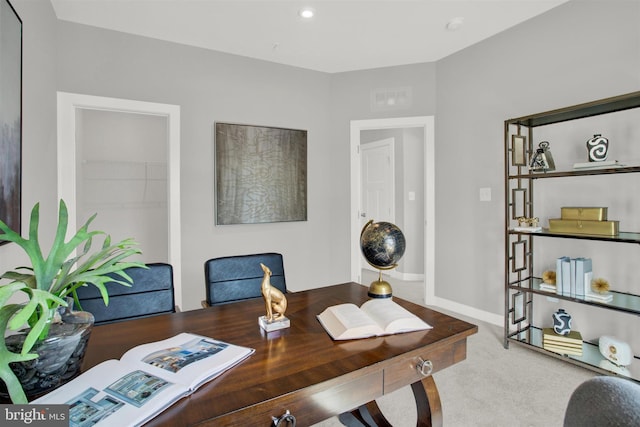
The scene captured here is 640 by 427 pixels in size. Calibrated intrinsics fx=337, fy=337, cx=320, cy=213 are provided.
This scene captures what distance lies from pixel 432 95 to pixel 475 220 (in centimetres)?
141

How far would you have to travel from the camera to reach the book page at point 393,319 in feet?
3.81

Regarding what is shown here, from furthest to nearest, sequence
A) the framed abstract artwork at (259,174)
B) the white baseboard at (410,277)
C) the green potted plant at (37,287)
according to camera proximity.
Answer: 1. the white baseboard at (410,277)
2. the framed abstract artwork at (259,174)
3. the green potted plant at (37,287)

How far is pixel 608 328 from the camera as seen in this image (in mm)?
2369

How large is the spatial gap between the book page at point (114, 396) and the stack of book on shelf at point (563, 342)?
261cm

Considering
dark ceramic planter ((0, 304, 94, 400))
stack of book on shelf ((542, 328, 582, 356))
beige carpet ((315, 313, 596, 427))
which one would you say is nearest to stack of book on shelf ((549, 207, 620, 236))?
stack of book on shelf ((542, 328, 582, 356))

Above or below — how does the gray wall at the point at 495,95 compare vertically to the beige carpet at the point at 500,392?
above

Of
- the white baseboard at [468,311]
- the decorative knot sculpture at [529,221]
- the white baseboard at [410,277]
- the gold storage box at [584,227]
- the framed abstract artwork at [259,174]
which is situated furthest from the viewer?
the white baseboard at [410,277]

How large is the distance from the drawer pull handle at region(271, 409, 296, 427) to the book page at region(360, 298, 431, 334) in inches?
17.6

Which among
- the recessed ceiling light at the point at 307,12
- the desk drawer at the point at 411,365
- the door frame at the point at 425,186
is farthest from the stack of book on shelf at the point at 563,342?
the recessed ceiling light at the point at 307,12

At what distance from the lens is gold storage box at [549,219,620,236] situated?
2109mm

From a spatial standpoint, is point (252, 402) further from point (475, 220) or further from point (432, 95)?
point (432, 95)

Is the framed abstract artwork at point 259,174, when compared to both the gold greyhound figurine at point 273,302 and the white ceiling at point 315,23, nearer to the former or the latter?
the white ceiling at point 315,23

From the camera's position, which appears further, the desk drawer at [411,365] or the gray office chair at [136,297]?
the gray office chair at [136,297]

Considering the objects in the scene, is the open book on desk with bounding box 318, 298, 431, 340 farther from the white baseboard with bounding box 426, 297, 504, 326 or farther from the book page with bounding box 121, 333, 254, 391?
the white baseboard with bounding box 426, 297, 504, 326
